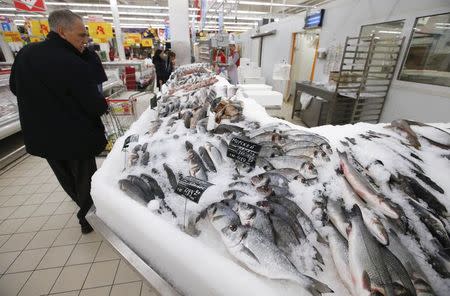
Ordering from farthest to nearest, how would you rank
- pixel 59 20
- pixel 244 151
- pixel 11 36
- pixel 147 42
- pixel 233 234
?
pixel 147 42, pixel 11 36, pixel 59 20, pixel 244 151, pixel 233 234

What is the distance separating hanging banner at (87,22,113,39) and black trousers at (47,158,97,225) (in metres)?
7.97

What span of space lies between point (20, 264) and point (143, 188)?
2.04 metres

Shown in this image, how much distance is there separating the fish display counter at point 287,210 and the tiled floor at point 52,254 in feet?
2.24

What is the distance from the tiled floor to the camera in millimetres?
2131

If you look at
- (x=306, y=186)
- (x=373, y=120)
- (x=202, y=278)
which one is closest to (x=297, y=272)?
(x=202, y=278)

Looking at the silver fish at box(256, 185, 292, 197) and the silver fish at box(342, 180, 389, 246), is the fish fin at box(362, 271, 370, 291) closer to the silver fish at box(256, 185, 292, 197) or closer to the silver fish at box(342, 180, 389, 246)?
the silver fish at box(342, 180, 389, 246)

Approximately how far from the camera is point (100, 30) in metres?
8.54

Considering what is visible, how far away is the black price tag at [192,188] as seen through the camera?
1.22 metres

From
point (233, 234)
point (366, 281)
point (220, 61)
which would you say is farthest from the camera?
point (220, 61)

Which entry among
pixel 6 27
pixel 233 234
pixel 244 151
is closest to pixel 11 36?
pixel 6 27

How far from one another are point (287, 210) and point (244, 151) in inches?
19.8

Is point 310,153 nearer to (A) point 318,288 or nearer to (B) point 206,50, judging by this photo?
(A) point 318,288

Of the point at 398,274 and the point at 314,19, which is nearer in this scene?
the point at 398,274

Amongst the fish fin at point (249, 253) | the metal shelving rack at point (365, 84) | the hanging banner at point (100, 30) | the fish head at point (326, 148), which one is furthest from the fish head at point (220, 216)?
the hanging banner at point (100, 30)
